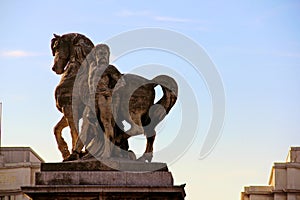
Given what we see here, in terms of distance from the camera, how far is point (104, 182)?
37781mm

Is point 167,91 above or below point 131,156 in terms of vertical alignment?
above

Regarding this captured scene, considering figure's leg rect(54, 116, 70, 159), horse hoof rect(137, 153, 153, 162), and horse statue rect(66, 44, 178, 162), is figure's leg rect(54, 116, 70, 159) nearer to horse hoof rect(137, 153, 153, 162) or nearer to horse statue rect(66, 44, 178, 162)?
horse statue rect(66, 44, 178, 162)

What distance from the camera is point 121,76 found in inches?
1549

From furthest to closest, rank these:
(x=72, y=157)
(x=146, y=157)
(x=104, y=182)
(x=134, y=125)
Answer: (x=134, y=125), (x=146, y=157), (x=72, y=157), (x=104, y=182)

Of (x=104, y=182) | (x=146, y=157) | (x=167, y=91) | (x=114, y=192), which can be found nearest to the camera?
(x=114, y=192)

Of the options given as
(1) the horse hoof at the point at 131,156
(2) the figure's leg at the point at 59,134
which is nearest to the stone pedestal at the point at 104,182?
(1) the horse hoof at the point at 131,156

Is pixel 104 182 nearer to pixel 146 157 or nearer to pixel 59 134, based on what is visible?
pixel 146 157

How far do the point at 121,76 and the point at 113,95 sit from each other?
0.61m

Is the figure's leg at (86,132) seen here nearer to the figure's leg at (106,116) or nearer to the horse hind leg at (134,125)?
the figure's leg at (106,116)

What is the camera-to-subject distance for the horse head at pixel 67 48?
1570 inches

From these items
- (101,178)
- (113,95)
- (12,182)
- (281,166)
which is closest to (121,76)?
(113,95)

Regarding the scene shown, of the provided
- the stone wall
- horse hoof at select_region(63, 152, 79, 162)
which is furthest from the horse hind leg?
the stone wall

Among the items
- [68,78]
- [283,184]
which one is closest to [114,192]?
[68,78]

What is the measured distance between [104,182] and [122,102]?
106 inches
